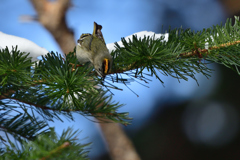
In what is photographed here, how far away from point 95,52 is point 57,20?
135cm

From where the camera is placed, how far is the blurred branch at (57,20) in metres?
1.91

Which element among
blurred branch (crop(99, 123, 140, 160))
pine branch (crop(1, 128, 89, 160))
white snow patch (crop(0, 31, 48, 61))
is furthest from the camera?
blurred branch (crop(99, 123, 140, 160))

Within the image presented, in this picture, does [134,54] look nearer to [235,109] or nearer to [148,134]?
[148,134]

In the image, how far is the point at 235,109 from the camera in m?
1.96

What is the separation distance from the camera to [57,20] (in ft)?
6.47

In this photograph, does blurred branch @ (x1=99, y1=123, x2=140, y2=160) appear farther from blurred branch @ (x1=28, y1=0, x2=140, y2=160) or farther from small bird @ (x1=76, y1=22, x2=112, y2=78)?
small bird @ (x1=76, y1=22, x2=112, y2=78)

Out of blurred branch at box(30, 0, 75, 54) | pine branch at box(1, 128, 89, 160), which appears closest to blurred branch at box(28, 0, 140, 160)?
blurred branch at box(30, 0, 75, 54)

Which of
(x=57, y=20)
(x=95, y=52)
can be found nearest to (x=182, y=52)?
(x=95, y=52)

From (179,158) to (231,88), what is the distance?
63 cm

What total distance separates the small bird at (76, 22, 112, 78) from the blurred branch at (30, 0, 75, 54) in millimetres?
1046

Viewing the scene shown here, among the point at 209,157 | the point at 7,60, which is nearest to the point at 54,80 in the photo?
the point at 7,60

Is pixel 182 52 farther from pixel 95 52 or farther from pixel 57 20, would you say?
pixel 57 20

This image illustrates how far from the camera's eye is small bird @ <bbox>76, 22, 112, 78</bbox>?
0.63 m

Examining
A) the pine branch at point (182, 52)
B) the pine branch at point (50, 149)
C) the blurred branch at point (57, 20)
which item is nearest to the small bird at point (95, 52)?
the pine branch at point (182, 52)
